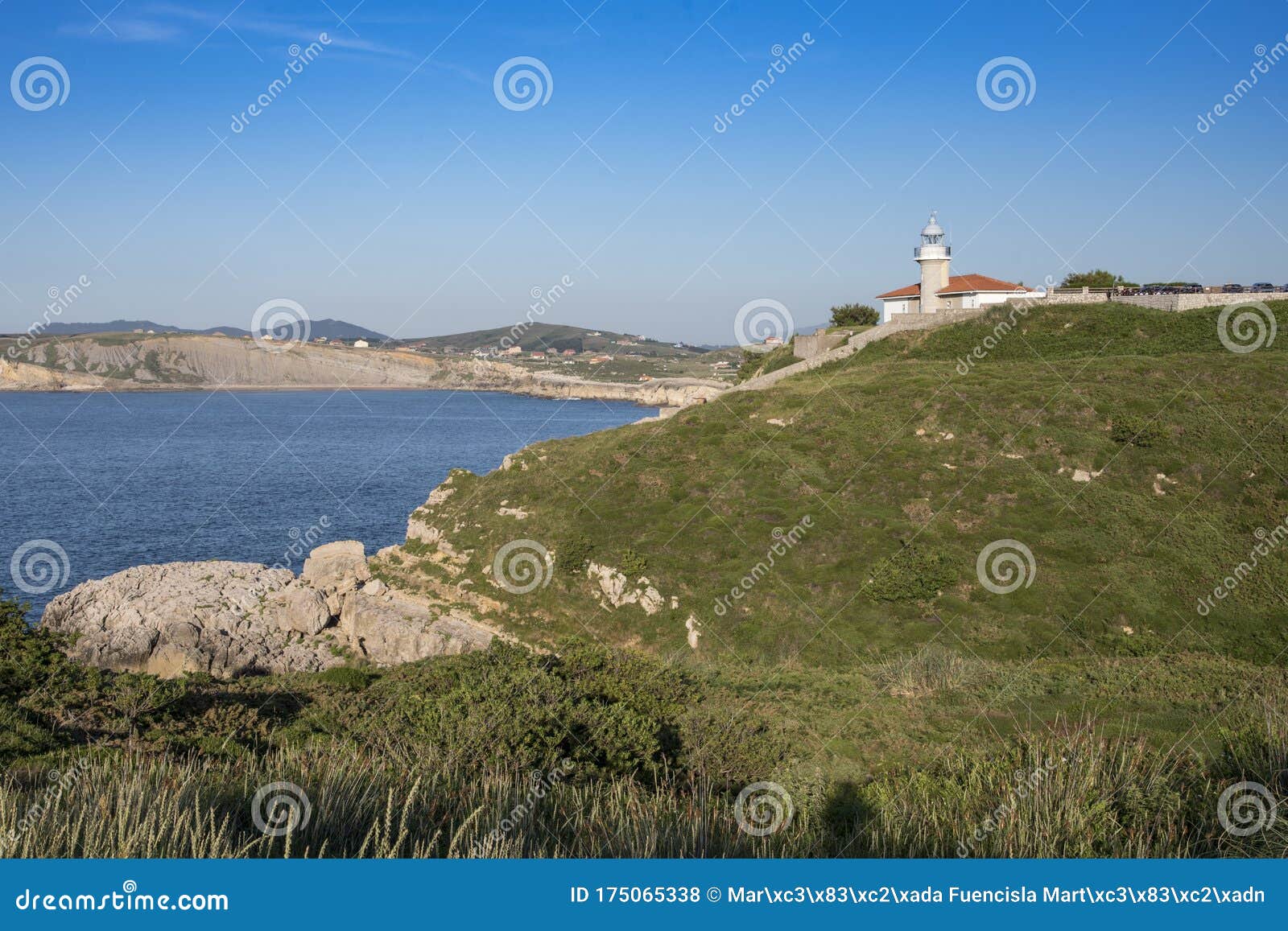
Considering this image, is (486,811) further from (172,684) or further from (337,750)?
(172,684)

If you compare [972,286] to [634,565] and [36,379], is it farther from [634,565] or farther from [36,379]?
[36,379]

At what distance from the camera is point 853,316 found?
228 feet

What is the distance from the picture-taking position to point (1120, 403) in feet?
122

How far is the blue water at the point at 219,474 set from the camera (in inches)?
1975

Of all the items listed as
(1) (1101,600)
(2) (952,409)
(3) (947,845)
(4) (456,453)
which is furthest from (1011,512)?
(4) (456,453)

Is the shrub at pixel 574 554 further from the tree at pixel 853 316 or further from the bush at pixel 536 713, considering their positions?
the tree at pixel 853 316

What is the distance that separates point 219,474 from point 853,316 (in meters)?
58.5

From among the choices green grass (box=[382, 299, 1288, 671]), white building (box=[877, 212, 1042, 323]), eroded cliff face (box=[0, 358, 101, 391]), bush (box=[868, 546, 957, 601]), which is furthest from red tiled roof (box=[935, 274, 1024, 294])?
eroded cliff face (box=[0, 358, 101, 391])

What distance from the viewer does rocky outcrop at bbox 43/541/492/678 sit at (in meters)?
28.5

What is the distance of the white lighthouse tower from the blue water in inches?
1530

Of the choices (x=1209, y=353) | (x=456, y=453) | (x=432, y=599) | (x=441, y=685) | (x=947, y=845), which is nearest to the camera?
(x=947, y=845)

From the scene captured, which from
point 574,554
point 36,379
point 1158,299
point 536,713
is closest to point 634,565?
point 574,554

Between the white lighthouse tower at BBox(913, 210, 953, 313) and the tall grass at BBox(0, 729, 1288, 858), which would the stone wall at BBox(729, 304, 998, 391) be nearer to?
the white lighthouse tower at BBox(913, 210, 953, 313)

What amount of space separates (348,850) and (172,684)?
1312cm
